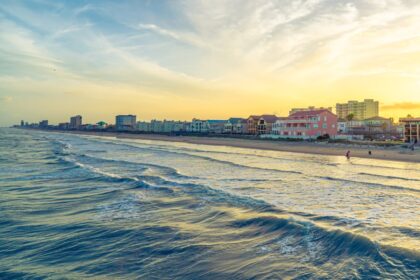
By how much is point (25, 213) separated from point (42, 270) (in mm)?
5671

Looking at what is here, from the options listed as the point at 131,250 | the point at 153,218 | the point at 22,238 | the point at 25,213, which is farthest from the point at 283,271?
the point at 25,213

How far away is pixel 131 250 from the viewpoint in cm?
799

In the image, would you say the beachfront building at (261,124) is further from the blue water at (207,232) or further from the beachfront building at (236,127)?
the blue water at (207,232)

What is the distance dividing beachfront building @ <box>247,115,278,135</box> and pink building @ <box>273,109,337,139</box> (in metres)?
21.6

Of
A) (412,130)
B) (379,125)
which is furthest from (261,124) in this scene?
(412,130)

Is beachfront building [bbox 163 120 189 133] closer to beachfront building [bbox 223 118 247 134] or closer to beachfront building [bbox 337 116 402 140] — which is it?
beachfront building [bbox 223 118 247 134]

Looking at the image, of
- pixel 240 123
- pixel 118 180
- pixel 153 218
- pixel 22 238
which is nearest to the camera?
pixel 22 238

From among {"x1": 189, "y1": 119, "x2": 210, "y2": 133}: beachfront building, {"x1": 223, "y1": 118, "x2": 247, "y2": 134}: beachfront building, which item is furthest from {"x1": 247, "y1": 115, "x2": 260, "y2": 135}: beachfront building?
{"x1": 189, "y1": 119, "x2": 210, "y2": 133}: beachfront building

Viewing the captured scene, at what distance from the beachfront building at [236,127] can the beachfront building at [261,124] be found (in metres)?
5.63

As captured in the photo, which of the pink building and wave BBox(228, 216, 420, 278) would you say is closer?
wave BBox(228, 216, 420, 278)

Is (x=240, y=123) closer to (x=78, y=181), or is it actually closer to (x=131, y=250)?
(x=78, y=181)

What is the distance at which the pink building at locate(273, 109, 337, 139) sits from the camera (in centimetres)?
7425

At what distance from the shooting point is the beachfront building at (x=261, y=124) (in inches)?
4109

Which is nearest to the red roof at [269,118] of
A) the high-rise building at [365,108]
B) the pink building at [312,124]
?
the pink building at [312,124]
